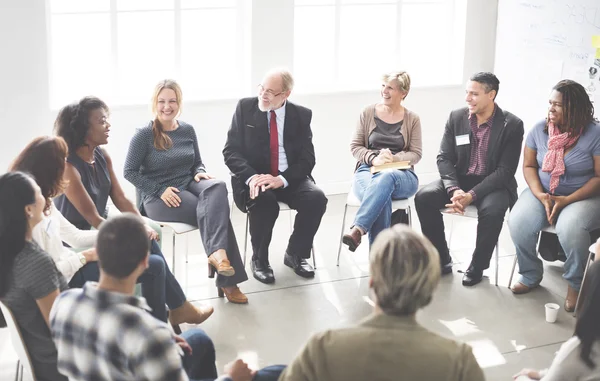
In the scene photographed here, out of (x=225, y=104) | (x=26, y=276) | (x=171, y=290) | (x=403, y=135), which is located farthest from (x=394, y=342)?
(x=225, y=104)

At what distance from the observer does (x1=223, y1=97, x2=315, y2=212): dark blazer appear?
5.08m

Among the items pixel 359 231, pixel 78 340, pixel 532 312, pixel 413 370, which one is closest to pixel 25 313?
pixel 78 340

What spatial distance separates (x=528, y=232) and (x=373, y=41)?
2717 millimetres

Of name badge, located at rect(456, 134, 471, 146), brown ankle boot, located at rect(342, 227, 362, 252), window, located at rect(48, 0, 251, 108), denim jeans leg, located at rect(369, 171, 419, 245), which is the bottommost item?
brown ankle boot, located at rect(342, 227, 362, 252)

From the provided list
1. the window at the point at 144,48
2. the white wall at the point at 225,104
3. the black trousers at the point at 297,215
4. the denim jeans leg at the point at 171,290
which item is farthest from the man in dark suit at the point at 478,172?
the window at the point at 144,48

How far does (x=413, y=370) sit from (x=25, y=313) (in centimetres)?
146

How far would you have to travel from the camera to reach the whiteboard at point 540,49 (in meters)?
5.85

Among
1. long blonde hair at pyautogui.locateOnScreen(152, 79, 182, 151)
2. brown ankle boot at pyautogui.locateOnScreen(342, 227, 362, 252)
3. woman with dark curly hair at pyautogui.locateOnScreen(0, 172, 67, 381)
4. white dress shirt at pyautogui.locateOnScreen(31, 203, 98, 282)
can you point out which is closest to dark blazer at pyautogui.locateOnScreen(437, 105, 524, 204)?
brown ankle boot at pyautogui.locateOnScreen(342, 227, 362, 252)

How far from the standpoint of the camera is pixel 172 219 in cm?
475

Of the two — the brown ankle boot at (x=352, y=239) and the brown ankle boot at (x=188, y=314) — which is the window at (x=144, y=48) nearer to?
the brown ankle boot at (x=352, y=239)

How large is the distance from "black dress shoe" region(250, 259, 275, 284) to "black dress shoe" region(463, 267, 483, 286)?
1.21 meters

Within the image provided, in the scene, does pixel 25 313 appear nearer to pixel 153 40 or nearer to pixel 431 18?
pixel 153 40

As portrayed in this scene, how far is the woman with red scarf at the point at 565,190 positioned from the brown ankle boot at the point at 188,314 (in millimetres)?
1936

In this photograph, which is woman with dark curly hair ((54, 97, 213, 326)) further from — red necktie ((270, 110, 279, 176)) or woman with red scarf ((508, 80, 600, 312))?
woman with red scarf ((508, 80, 600, 312))
